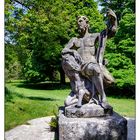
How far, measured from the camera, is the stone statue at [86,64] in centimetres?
670

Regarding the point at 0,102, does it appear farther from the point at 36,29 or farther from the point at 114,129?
the point at 36,29

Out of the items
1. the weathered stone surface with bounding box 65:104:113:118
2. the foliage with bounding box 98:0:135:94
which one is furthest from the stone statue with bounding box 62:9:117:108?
the foliage with bounding box 98:0:135:94

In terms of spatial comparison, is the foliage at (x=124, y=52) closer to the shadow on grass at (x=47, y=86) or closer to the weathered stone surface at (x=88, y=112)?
the shadow on grass at (x=47, y=86)

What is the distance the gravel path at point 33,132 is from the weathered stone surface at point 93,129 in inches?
31.6

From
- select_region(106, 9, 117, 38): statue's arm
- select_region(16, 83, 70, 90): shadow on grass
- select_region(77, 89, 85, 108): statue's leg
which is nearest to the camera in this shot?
select_region(106, 9, 117, 38): statue's arm

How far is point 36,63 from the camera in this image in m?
24.8

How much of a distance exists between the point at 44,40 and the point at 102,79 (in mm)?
8986

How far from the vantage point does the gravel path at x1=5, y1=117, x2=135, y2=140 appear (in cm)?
730

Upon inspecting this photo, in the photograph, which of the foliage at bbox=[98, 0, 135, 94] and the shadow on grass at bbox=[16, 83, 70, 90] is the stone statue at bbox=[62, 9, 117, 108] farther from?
the shadow on grass at bbox=[16, 83, 70, 90]

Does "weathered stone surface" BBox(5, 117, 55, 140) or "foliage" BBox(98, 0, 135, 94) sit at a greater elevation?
"foliage" BBox(98, 0, 135, 94)

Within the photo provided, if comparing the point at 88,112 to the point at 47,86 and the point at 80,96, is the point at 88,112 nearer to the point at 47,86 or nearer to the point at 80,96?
the point at 80,96

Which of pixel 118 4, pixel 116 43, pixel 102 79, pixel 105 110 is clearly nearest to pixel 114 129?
pixel 105 110

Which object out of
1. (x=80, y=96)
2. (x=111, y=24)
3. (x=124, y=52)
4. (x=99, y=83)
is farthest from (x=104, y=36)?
(x=124, y=52)

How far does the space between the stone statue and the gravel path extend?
2.98ft
